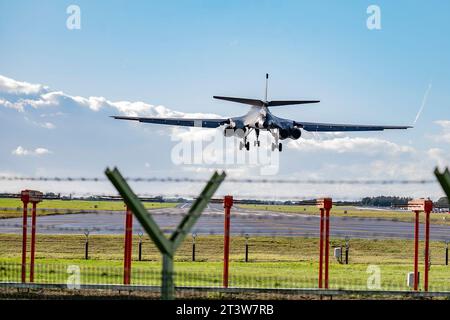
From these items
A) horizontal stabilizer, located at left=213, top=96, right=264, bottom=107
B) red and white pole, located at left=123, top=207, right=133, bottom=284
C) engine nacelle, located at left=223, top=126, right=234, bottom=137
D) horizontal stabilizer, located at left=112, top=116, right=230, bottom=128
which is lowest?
red and white pole, located at left=123, top=207, right=133, bottom=284

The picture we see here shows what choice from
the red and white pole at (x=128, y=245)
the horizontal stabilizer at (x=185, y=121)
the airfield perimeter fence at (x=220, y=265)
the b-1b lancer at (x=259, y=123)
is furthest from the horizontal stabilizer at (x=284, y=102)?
the red and white pole at (x=128, y=245)

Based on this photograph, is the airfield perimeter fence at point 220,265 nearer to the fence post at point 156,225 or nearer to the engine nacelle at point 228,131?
the fence post at point 156,225

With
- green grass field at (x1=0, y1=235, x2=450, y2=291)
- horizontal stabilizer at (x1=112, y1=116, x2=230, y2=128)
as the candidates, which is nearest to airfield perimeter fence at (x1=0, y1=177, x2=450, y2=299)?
green grass field at (x1=0, y1=235, x2=450, y2=291)

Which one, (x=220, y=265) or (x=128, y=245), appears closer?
(x=128, y=245)

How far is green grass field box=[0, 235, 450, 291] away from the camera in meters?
16.9

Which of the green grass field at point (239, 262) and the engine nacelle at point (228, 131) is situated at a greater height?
the engine nacelle at point (228, 131)

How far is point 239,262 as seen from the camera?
2388 centimetres

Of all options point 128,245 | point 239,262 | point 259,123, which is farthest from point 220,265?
point 259,123

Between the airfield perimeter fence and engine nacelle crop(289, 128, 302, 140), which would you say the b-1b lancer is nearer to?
engine nacelle crop(289, 128, 302, 140)

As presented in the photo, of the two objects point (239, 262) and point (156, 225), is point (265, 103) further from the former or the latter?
point (156, 225)

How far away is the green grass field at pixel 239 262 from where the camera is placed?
1692 centimetres

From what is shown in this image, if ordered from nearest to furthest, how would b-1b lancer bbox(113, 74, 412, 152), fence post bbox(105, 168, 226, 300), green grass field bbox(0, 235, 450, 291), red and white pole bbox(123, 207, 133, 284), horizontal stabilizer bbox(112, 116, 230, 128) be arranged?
fence post bbox(105, 168, 226, 300)
red and white pole bbox(123, 207, 133, 284)
green grass field bbox(0, 235, 450, 291)
b-1b lancer bbox(113, 74, 412, 152)
horizontal stabilizer bbox(112, 116, 230, 128)

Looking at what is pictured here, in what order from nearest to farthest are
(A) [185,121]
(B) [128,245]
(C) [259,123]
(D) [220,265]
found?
(B) [128,245]
(D) [220,265]
(C) [259,123]
(A) [185,121]
